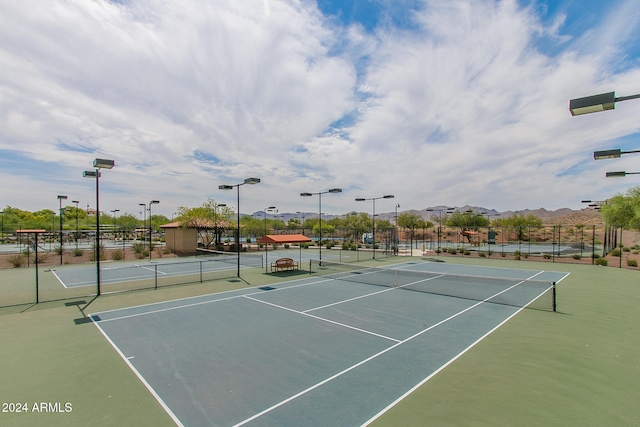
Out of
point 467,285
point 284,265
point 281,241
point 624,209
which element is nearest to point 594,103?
point 467,285

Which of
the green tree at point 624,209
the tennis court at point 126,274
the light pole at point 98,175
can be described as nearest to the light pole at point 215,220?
the tennis court at point 126,274

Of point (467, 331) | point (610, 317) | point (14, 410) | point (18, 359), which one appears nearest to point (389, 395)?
point (467, 331)

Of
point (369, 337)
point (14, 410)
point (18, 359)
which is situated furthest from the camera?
point (369, 337)

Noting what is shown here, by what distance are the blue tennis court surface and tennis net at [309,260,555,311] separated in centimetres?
68

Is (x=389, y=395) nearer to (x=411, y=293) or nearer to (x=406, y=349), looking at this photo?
(x=406, y=349)

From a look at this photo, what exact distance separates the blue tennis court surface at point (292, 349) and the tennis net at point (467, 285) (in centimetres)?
68

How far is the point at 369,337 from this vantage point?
31.3ft

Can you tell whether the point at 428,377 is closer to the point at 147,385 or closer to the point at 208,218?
the point at 147,385

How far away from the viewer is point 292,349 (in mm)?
8594

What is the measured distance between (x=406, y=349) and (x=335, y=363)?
7.51 feet

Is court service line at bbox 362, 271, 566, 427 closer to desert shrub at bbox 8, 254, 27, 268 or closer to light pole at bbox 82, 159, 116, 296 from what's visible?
light pole at bbox 82, 159, 116, 296

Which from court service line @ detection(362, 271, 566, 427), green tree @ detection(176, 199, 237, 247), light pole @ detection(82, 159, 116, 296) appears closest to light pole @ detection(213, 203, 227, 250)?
green tree @ detection(176, 199, 237, 247)

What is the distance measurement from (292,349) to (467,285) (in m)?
13.4

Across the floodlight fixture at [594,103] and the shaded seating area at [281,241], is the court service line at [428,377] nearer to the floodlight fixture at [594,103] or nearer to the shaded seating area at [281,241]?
the floodlight fixture at [594,103]
